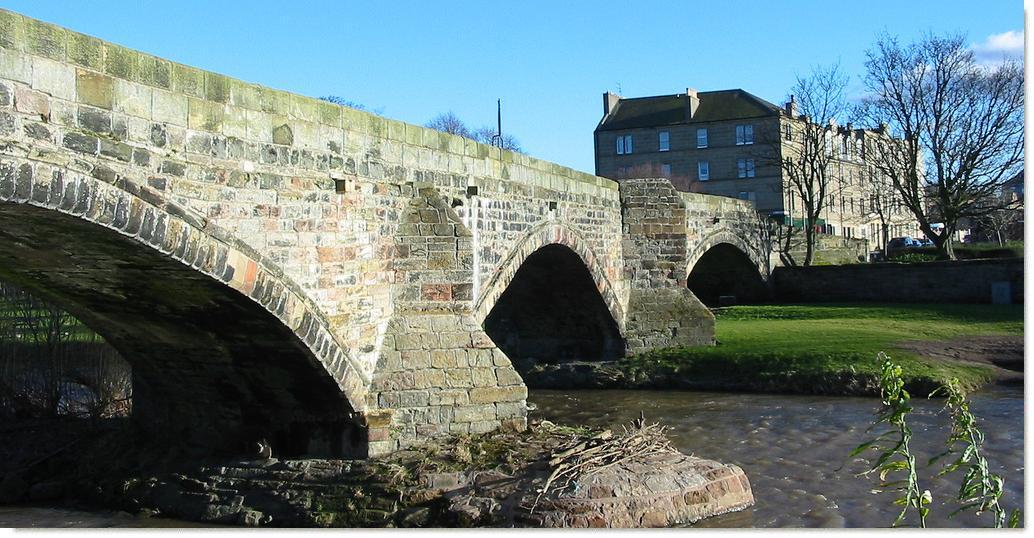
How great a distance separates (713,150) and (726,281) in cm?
2537

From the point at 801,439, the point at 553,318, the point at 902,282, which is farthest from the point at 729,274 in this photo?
the point at 801,439

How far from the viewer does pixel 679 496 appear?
34.6 ft

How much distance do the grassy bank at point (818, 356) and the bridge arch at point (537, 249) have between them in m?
1.40

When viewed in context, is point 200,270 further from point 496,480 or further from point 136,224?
point 496,480

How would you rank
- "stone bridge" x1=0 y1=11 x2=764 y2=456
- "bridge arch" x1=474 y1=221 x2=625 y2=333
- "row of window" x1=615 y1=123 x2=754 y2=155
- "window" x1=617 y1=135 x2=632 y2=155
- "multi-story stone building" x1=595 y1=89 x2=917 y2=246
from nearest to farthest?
1. "stone bridge" x1=0 y1=11 x2=764 y2=456
2. "bridge arch" x1=474 y1=221 x2=625 y2=333
3. "multi-story stone building" x1=595 y1=89 x2=917 y2=246
4. "row of window" x1=615 y1=123 x2=754 y2=155
5. "window" x1=617 y1=135 x2=632 y2=155

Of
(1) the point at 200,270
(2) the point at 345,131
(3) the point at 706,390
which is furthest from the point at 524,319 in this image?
(1) the point at 200,270

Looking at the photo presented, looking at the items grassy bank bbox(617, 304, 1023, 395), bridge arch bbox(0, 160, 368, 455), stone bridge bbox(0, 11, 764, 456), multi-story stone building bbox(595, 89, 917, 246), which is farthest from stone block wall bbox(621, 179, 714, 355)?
multi-story stone building bbox(595, 89, 917, 246)

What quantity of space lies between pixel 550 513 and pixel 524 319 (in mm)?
11800

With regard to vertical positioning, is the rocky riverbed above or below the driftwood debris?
below

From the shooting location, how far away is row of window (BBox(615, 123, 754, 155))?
54625mm

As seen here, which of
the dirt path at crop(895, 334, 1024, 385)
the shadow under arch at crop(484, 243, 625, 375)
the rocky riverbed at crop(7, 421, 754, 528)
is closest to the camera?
the rocky riverbed at crop(7, 421, 754, 528)

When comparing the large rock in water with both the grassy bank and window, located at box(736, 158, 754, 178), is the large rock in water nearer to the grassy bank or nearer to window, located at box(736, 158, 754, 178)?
the grassy bank

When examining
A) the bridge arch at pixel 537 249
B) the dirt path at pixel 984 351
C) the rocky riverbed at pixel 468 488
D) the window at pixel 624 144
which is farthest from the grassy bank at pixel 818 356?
the window at pixel 624 144

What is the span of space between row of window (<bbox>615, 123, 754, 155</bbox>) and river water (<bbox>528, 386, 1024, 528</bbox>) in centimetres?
3716
